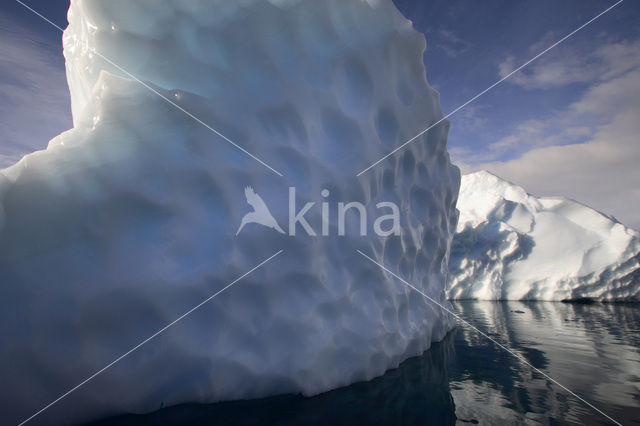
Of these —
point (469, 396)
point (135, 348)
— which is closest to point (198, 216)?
point (135, 348)

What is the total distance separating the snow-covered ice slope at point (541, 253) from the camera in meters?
14.2

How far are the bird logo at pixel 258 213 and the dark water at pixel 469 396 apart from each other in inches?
61.5

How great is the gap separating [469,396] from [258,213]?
8.74ft

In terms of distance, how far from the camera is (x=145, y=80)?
2.75 m

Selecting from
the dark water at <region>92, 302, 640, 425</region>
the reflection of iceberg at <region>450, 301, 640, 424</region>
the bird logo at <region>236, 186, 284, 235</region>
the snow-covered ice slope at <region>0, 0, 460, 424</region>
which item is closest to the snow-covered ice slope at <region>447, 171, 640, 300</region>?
the reflection of iceberg at <region>450, 301, 640, 424</region>

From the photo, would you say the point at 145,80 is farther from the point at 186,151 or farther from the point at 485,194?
the point at 485,194

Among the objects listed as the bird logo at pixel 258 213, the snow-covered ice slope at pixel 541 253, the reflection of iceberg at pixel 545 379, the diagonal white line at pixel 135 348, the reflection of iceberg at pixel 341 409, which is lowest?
the reflection of iceberg at pixel 341 409

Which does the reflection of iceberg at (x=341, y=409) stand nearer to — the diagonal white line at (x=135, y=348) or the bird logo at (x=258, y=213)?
the diagonal white line at (x=135, y=348)

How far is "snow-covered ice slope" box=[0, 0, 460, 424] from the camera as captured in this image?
2.22 metres

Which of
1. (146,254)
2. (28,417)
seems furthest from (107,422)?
(146,254)

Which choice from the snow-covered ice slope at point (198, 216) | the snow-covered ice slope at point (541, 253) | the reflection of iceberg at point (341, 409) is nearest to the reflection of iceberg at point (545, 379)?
the reflection of iceberg at point (341, 409)

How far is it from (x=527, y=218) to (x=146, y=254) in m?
18.7

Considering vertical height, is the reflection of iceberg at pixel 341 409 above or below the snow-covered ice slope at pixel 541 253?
below

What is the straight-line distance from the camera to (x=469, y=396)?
3002 millimetres
